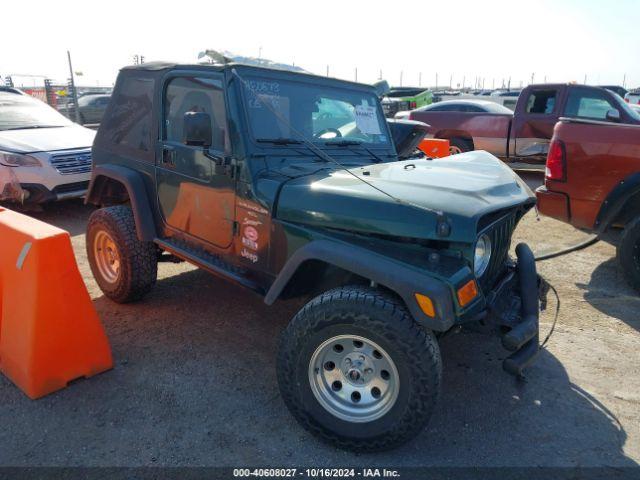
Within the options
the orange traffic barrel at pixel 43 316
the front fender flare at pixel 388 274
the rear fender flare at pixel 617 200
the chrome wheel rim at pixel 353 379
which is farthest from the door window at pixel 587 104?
the orange traffic barrel at pixel 43 316

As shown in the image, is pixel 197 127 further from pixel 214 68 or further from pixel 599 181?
pixel 599 181

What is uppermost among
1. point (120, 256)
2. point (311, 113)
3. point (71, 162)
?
point (311, 113)

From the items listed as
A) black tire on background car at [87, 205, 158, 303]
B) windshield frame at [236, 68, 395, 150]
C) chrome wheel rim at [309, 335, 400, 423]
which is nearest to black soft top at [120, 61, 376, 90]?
windshield frame at [236, 68, 395, 150]

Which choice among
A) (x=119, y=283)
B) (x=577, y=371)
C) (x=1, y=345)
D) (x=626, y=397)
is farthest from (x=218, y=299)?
(x=626, y=397)

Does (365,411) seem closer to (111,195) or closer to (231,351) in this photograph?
(231,351)

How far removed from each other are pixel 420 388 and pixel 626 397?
5.49 feet

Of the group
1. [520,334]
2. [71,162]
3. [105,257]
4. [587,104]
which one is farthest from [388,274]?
[587,104]

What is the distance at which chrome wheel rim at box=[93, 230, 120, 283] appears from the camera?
4.27 meters

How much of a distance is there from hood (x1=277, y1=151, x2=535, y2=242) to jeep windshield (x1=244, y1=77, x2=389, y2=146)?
0.47 m

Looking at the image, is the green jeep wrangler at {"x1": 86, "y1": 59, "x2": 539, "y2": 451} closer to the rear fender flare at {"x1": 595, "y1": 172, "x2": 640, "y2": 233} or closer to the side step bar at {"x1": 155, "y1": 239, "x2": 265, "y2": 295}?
the side step bar at {"x1": 155, "y1": 239, "x2": 265, "y2": 295}

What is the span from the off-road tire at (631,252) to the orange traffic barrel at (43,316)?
14.9 ft

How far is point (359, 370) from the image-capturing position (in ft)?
8.39

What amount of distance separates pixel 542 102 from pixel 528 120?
1.35 feet

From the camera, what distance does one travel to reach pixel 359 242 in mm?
2566
